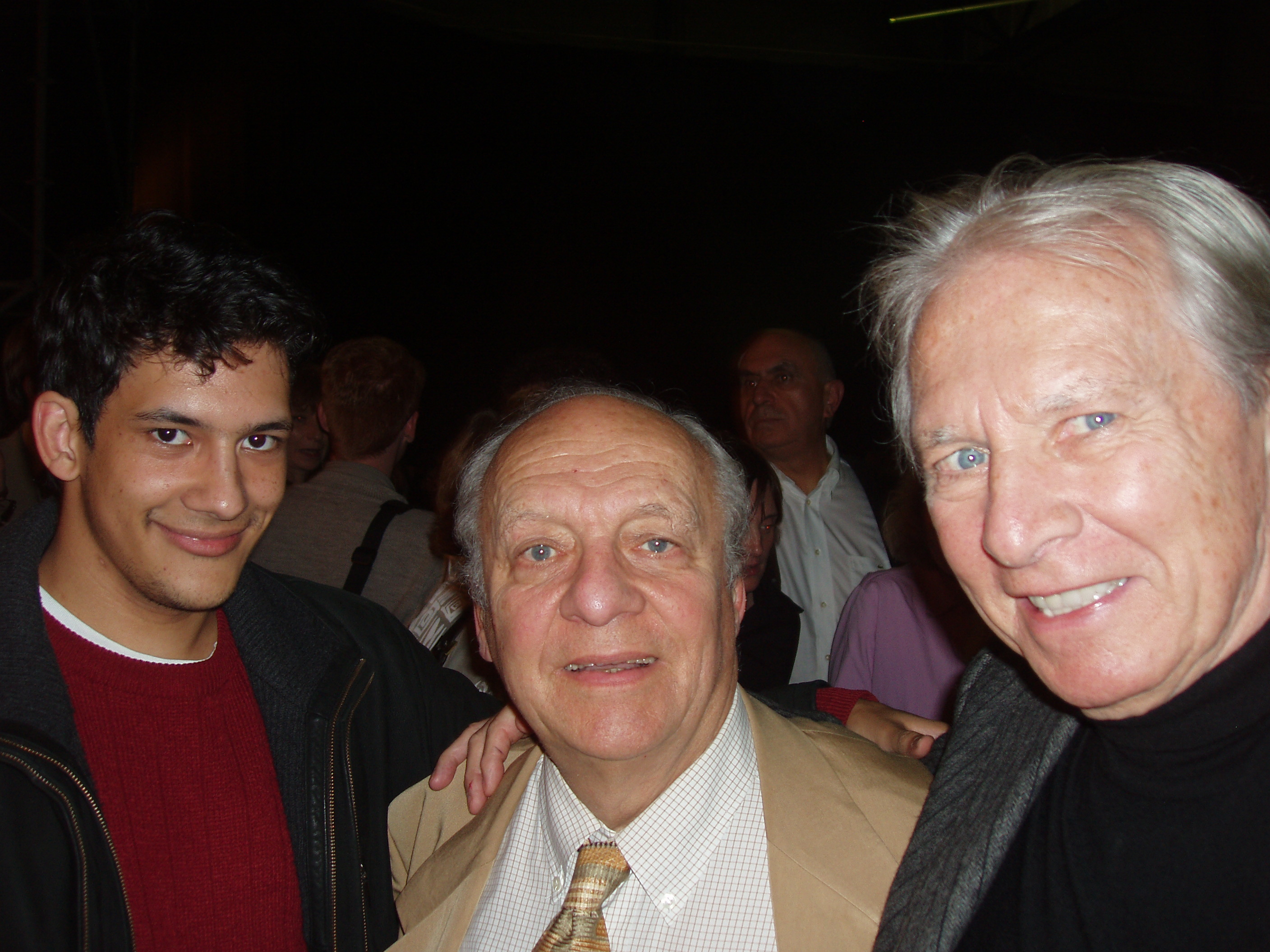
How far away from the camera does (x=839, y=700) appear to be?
2.13 meters

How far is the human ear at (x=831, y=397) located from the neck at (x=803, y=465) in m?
0.25

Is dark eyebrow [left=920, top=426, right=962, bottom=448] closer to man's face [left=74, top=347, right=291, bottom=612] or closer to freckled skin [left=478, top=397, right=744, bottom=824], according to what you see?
freckled skin [left=478, top=397, right=744, bottom=824]

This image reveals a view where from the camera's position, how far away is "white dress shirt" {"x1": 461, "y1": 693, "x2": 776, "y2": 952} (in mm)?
1506

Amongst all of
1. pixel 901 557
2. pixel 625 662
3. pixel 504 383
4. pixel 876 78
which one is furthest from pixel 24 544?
pixel 876 78

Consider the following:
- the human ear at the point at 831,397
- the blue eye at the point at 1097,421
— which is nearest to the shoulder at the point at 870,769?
the blue eye at the point at 1097,421

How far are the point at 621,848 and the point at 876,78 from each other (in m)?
7.83

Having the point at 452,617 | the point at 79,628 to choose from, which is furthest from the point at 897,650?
the point at 79,628

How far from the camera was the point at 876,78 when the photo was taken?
7645mm

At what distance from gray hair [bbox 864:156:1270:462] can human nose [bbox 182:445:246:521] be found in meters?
1.41

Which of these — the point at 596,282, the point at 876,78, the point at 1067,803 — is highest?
the point at 876,78

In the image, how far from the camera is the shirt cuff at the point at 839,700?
2.08 metres

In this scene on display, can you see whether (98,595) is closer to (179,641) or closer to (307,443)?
(179,641)

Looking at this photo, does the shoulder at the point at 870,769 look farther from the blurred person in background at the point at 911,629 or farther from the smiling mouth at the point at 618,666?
the blurred person in background at the point at 911,629

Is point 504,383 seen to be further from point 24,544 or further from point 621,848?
point 621,848
